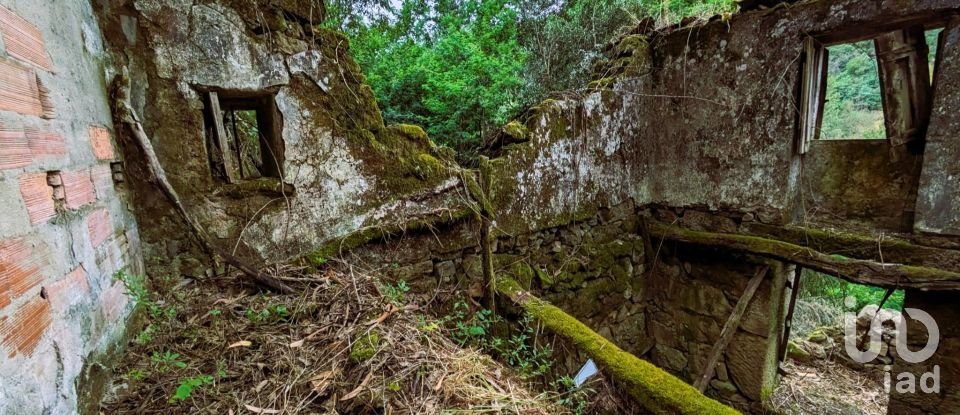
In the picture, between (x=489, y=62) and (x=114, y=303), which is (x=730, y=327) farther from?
(x=114, y=303)

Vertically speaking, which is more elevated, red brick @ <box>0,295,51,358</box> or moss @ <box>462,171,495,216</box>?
moss @ <box>462,171,495,216</box>

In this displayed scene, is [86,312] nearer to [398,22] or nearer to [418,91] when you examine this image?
[418,91]

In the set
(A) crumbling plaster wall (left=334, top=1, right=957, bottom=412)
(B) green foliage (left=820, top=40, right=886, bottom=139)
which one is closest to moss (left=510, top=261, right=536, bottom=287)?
(A) crumbling plaster wall (left=334, top=1, right=957, bottom=412)

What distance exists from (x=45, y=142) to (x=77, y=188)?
267 millimetres

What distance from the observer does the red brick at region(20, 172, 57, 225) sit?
1.24 metres

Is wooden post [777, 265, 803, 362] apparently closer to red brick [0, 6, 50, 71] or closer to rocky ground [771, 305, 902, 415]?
rocky ground [771, 305, 902, 415]

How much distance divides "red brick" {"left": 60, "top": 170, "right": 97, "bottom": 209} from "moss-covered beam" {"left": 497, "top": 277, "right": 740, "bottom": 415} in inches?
94.7

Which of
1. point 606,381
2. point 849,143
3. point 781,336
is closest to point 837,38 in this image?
point 849,143

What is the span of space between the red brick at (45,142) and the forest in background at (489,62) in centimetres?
336

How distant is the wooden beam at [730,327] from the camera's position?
3.63 meters

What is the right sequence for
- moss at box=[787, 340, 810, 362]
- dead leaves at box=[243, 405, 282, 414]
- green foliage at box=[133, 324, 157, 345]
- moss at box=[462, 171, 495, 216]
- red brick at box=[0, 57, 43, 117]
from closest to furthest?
red brick at box=[0, 57, 43, 117] → dead leaves at box=[243, 405, 282, 414] → green foliage at box=[133, 324, 157, 345] → moss at box=[462, 171, 495, 216] → moss at box=[787, 340, 810, 362]

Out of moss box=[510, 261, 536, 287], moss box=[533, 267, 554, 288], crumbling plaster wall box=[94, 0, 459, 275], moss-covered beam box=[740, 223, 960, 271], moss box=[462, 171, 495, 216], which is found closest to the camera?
crumbling plaster wall box=[94, 0, 459, 275]

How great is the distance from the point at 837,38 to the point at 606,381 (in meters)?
3.32

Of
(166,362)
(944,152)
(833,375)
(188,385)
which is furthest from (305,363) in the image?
(833,375)
